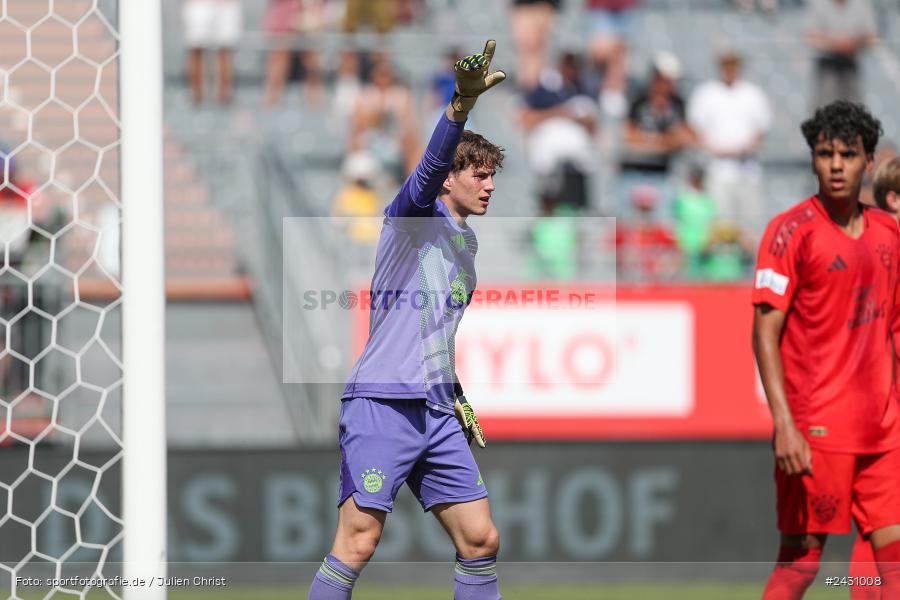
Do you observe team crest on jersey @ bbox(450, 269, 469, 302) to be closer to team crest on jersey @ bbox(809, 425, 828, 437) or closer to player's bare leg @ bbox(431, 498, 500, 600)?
player's bare leg @ bbox(431, 498, 500, 600)

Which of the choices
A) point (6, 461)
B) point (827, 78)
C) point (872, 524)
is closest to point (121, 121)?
point (872, 524)

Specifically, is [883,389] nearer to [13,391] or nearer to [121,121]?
[121,121]

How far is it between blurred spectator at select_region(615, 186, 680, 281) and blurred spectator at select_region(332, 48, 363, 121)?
10.3 ft

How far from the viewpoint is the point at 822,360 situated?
199 inches

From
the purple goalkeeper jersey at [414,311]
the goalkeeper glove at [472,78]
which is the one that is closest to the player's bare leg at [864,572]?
the purple goalkeeper jersey at [414,311]

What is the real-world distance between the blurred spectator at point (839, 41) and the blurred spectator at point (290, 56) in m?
4.35

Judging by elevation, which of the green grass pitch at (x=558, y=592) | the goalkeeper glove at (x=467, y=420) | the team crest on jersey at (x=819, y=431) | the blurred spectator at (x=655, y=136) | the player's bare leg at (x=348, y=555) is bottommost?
the green grass pitch at (x=558, y=592)

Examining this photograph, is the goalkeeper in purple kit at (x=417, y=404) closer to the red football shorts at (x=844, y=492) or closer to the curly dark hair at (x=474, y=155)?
the curly dark hair at (x=474, y=155)

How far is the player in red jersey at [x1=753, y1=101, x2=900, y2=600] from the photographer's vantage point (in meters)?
5.00

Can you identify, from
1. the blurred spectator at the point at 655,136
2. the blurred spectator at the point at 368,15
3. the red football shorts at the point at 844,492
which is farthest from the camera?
the blurred spectator at the point at 368,15

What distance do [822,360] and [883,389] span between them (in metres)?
0.25

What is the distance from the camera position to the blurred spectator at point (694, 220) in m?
9.93

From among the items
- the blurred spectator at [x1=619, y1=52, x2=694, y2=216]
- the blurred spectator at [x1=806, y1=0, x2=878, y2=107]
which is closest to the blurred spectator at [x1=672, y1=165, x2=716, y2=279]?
the blurred spectator at [x1=619, y1=52, x2=694, y2=216]

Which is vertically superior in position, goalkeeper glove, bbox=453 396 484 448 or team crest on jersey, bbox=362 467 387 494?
goalkeeper glove, bbox=453 396 484 448
